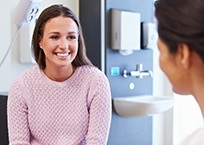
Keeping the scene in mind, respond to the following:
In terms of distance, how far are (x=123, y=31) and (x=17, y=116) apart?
3.47ft

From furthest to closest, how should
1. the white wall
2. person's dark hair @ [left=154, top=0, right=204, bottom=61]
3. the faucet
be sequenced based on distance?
the faucet, the white wall, person's dark hair @ [left=154, top=0, right=204, bottom=61]

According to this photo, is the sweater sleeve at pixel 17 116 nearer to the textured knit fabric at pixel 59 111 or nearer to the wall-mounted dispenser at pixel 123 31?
the textured knit fabric at pixel 59 111

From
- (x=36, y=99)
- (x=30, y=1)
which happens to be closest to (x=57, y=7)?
(x=30, y=1)

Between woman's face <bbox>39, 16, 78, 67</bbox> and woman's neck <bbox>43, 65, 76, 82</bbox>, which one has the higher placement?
woman's face <bbox>39, 16, 78, 67</bbox>

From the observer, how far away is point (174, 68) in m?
0.65

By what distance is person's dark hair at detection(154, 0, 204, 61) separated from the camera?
0.58 m

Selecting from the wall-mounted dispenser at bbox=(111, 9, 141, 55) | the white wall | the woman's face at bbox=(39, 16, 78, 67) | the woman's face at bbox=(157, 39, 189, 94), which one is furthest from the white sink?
the woman's face at bbox=(157, 39, 189, 94)

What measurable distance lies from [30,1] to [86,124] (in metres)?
0.59

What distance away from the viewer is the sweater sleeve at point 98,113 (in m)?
1.44

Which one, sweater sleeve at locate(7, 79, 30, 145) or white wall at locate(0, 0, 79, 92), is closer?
sweater sleeve at locate(7, 79, 30, 145)

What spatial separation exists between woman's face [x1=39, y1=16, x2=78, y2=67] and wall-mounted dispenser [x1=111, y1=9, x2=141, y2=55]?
0.82 meters

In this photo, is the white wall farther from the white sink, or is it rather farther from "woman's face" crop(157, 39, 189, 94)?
"woman's face" crop(157, 39, 189, 94)

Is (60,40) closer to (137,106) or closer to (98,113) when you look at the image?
(98,113)

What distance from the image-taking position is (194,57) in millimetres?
609
